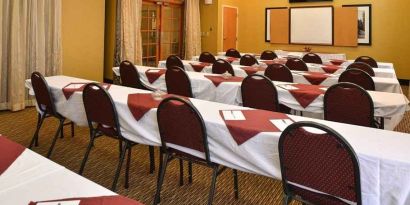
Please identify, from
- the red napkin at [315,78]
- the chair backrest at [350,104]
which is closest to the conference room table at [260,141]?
the chair backrest at [350,104]

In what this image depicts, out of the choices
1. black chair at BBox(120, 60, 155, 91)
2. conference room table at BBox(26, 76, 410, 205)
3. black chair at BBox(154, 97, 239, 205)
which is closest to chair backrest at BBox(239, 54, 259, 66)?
black chair at BBox(120, 60, 155, 91)

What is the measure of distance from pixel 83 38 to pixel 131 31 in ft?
4.01

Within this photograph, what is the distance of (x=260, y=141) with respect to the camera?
6.72 ft

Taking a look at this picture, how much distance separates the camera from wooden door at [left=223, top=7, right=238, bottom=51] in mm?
10344

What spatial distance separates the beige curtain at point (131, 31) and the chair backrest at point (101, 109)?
4751 millimetres

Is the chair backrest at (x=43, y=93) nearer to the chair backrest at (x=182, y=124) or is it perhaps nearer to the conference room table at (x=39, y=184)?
the chair backrest at (x=182, y=124)

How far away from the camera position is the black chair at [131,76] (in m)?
4.60

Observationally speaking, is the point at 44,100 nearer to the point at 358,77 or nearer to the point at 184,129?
the point at 184,129

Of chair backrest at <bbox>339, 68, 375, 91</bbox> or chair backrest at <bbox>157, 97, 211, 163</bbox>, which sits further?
chair backrest at <bbox>339, 68, 375, 91</bbox>

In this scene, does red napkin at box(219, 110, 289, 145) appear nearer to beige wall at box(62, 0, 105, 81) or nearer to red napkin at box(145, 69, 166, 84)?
red napkin at box(145, 69, 166, 84)

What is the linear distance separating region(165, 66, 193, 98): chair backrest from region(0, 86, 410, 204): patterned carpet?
31.0 inches

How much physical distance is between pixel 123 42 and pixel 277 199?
5.55 metres

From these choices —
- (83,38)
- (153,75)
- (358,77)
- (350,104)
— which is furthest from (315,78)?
(83,38)

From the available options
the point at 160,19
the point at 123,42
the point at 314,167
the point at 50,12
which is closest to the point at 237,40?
the point at 160,19
